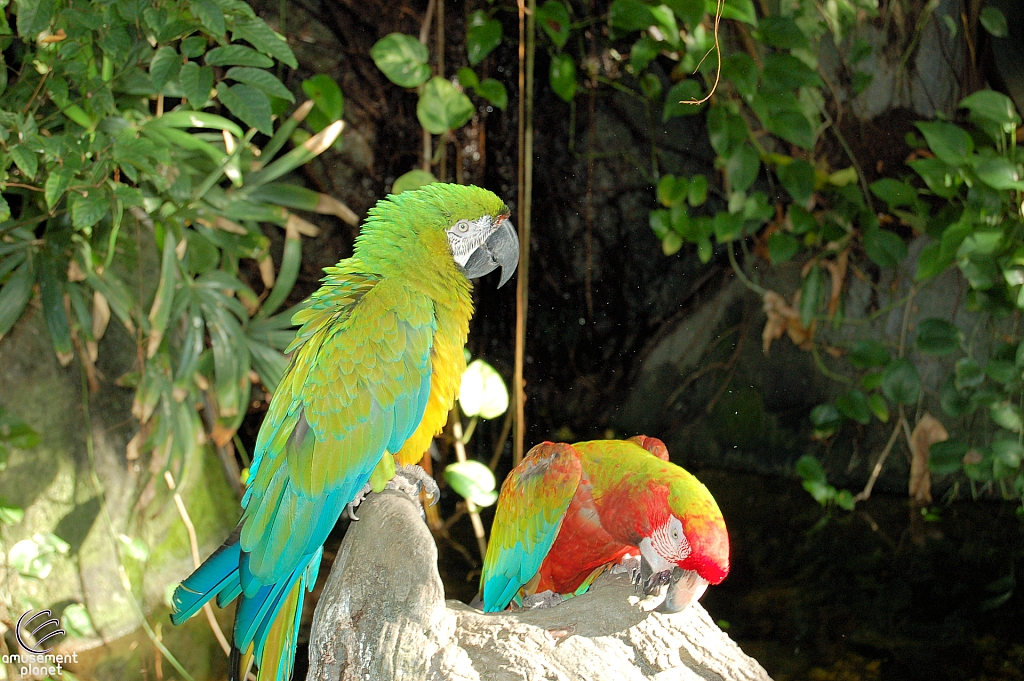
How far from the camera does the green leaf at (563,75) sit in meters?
2.67

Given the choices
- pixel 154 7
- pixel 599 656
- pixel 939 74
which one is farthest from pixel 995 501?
pixel 154 7

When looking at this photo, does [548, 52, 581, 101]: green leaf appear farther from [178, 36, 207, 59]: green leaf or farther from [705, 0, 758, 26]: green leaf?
[178, 36, 207, 59]: green leaf

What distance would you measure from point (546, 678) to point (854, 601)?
71.5 inches

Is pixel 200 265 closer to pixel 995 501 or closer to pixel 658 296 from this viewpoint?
pixel 658 296

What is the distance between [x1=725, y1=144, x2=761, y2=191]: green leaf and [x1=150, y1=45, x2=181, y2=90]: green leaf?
1820mm

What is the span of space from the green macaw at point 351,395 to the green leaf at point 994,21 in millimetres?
2675

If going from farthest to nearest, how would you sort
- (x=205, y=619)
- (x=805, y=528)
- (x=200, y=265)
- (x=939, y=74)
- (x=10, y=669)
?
1. (x=939, y=74)
2. (x=805, y=528)
3. (x=205, y=619)
4. (x=200, y=265)
5. (x=10, y=669)

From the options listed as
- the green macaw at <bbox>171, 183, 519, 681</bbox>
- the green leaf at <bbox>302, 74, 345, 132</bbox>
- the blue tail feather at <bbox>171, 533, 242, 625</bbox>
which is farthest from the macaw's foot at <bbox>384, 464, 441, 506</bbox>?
the green leaf at <bbox>302, 74, 345, 132</bbox>

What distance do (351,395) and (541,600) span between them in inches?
23.4

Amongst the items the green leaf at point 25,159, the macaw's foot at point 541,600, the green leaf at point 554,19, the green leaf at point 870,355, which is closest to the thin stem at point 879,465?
the green leaf at point 870,355

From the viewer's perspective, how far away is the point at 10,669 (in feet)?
6.34

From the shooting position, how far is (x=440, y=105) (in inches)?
88.0

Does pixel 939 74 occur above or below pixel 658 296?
above

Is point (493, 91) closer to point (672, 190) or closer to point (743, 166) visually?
point (672, 190)
